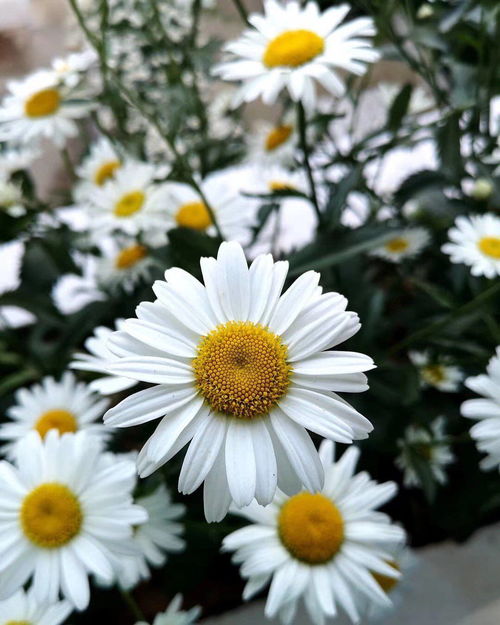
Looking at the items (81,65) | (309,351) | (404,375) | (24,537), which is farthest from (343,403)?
(81,65)

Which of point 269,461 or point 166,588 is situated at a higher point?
point 269,461

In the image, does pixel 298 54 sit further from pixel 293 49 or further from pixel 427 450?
pixel 427 450

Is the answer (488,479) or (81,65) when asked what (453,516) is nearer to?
(488,479)

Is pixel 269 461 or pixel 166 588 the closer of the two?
pixel 269 461

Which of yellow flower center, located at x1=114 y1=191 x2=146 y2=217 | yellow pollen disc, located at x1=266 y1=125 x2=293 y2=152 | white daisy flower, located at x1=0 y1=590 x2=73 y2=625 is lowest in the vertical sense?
white daisy flower, located at x1=0 y1=590 x2=73 y2=625

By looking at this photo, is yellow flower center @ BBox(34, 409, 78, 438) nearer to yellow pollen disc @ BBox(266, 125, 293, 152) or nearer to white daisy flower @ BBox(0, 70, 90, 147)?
white daisy flower @ BBox(0, 70, 90, 147)

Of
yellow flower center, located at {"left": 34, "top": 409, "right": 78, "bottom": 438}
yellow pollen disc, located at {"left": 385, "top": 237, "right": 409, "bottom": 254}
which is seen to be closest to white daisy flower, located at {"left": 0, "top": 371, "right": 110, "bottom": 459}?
yellow flower center, located at {"left": 34, "top": 409, "right": 78, "bottom": 438}
